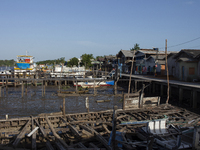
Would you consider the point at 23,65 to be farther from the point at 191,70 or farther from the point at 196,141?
the point at 196,141

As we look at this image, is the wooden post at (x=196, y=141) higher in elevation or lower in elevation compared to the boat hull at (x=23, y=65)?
lower

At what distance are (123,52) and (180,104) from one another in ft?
117

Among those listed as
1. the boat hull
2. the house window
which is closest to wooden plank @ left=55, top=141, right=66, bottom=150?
the house window

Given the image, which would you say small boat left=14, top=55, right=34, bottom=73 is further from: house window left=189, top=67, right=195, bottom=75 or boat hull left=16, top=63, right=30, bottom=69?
house window left=189, top=67, right=195, bottom=75

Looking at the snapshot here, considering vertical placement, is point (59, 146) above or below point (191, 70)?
below

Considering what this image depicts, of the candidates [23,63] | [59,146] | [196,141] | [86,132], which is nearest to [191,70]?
[196,141]

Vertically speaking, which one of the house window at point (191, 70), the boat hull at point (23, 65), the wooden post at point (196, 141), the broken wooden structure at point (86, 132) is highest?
the boat hull at point (23, 65)

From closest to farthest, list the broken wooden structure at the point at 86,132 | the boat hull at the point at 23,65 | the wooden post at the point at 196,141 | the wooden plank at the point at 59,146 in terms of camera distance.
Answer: the wooden post at the point at 196,141, the wooden plank at the point at 59,146, the broken wooden structure at the point at 86,132, the boat hull at the point at 23,65

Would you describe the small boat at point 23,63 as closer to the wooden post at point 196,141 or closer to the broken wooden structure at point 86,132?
the broken wooden structure at point 86,132

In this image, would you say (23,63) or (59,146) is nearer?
(59,146)

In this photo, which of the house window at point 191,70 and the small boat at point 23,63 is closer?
the house window at point 191,70

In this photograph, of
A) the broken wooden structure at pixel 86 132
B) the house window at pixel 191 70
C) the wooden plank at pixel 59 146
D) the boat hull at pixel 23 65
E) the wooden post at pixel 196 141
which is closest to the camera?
the wooden post at pixel 196 141

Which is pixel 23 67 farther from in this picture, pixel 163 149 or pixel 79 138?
pixel 163 149

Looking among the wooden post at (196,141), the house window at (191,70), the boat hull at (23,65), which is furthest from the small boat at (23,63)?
the wooden post at (196,141)
